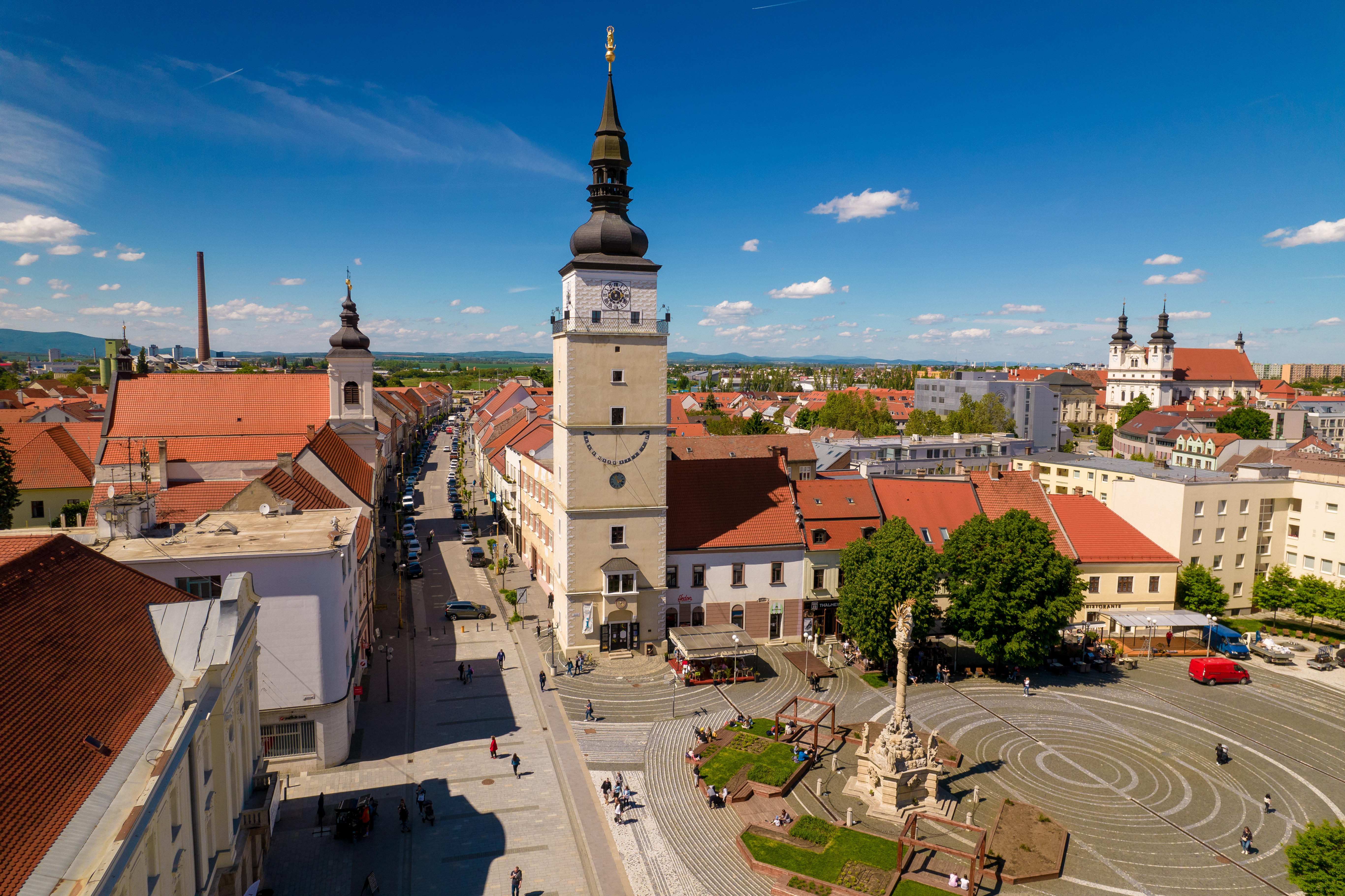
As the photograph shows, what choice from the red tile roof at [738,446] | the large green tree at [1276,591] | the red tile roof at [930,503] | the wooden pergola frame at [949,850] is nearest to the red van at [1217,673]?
the large green tree at [1276,591]

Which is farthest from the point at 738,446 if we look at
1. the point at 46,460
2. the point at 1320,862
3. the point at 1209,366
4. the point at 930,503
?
the point at 1209,366

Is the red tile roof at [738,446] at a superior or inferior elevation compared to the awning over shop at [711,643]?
superior

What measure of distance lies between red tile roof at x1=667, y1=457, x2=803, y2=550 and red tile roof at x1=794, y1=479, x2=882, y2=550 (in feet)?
3.30

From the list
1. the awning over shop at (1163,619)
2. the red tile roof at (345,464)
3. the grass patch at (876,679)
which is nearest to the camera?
the grass patch at (876,679)

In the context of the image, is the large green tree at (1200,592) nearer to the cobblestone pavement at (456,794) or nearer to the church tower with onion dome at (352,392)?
the cobblestone pavement at (456,794)

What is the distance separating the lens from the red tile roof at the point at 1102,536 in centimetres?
5081

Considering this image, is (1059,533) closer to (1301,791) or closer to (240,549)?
(1301,791)

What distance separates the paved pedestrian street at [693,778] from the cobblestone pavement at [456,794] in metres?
0.09

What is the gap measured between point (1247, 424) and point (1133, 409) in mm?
38168

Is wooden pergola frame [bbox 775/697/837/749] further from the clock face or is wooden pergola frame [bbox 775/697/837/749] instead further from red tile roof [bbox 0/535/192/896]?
red tile roof [bbox 0/535/192/896]

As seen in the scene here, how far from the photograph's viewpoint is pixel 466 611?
5091cm

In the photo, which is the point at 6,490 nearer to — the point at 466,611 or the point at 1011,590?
the point at 466,611

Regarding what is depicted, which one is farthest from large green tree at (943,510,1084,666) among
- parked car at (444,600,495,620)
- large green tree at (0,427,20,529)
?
large green tree at (0,427,20,529)

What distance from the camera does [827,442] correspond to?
92.1m
